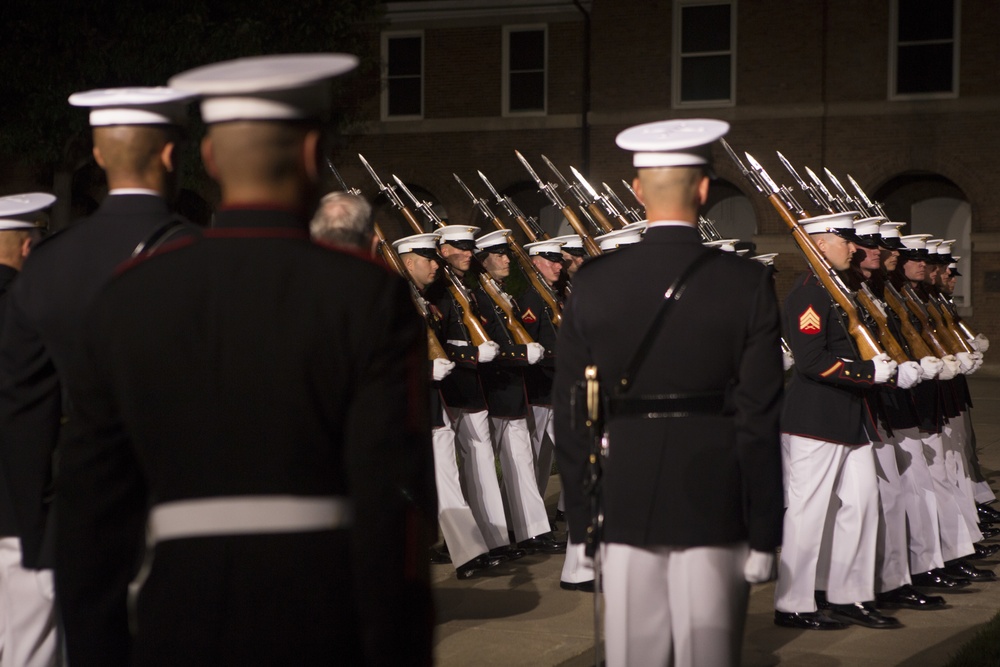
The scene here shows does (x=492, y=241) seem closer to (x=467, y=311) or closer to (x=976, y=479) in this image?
(x=467, y=311)

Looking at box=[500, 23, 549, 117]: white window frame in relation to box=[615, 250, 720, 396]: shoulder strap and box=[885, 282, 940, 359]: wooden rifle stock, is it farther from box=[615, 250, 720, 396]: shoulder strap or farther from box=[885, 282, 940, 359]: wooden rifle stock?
box=[615, 250, 720, 396]: shoulder strap

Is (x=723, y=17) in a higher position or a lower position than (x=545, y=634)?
higher

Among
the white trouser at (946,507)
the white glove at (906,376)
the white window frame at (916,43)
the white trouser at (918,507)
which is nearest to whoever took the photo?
the white glove at (906,376)

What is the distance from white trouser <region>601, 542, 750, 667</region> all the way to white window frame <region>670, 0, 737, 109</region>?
812 inches

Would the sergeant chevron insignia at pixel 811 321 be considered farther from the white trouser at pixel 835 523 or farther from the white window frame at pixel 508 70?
the white window frame at pixel 508 70

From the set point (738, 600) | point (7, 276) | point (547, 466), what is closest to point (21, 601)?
point (7, 276)

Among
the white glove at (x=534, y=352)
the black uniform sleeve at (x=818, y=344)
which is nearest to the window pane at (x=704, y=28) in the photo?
the white glove at (x=534, y=352)

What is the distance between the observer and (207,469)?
2.13 m

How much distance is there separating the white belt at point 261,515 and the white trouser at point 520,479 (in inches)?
247

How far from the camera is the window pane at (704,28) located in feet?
77.4

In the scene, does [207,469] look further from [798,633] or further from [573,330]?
[798,633]

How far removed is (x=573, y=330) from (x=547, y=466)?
5872 millimetres

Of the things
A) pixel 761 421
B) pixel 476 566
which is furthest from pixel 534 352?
pixel 761 421

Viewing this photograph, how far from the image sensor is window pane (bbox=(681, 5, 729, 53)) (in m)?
23.6
